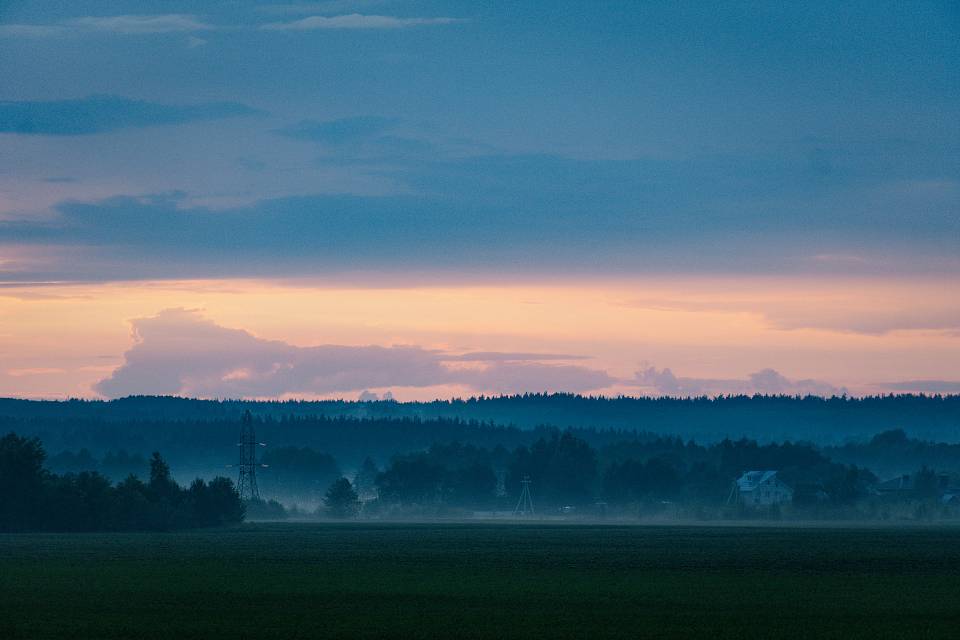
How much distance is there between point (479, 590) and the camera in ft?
259

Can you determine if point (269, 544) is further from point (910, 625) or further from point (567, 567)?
point (910, 625)

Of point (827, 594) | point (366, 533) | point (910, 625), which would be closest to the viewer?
point (910, 625)

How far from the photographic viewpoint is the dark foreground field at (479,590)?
60562 millimetres

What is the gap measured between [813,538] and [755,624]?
9078cm

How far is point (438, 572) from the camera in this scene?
93.8 m

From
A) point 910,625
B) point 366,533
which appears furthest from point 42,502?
point 910,625

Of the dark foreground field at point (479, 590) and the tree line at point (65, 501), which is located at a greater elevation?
the tree line at point (65, 501)

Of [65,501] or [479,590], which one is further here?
[65,501]

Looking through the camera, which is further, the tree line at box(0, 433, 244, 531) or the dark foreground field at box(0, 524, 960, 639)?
the tree line at box(0, 433, 244, 531)

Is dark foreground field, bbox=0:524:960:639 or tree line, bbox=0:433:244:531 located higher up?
tree line, bbox=0:433:244:531

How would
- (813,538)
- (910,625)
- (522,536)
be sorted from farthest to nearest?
(522,536), (813,538), (910,625)

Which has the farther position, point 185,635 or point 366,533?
point 366,533

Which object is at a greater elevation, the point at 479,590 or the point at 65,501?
the point at 65,501

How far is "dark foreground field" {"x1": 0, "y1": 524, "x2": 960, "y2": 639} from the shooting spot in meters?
60.6
